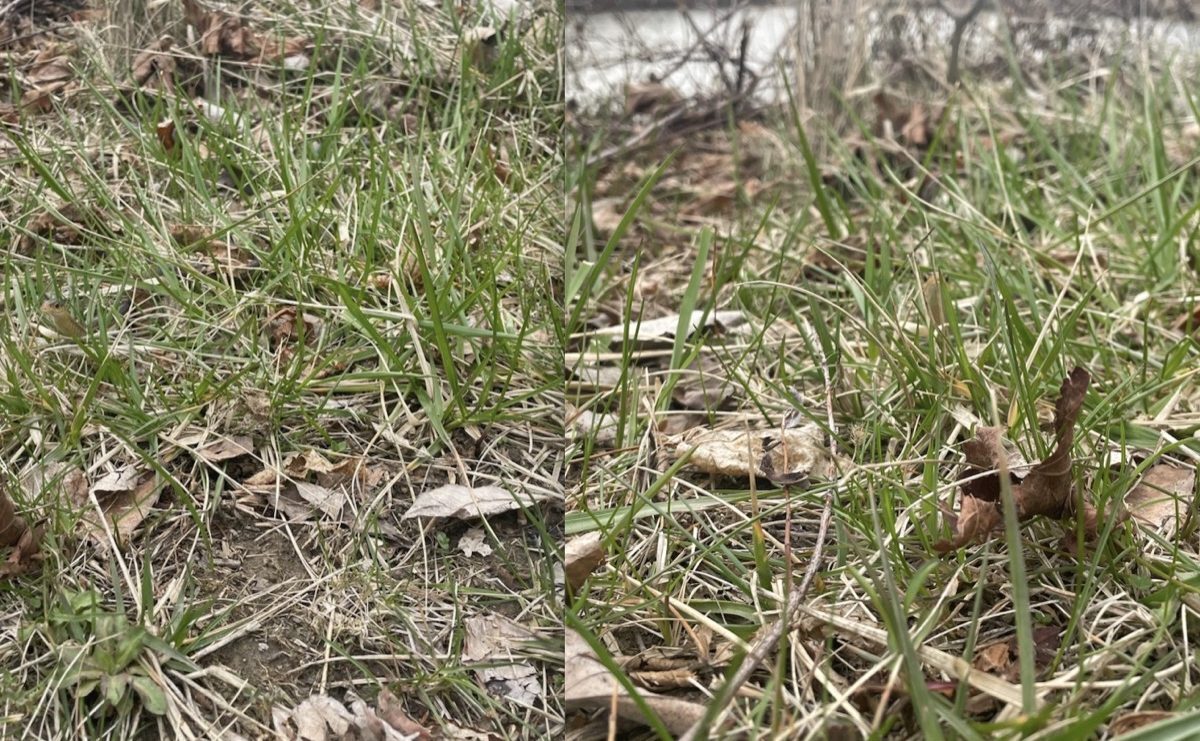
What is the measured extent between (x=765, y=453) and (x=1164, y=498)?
50cm

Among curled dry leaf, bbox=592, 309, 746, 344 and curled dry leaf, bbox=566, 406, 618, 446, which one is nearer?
curled dry leaf, bbox=566, 406, 618, 446

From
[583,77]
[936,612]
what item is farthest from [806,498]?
[583,77]

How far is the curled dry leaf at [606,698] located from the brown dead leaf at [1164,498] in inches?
23.9

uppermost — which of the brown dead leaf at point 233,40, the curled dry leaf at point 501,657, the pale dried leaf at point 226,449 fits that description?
the brown dead leaf at point 233,40

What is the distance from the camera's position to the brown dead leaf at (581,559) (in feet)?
4.02

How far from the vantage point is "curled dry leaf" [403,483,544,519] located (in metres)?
1.07

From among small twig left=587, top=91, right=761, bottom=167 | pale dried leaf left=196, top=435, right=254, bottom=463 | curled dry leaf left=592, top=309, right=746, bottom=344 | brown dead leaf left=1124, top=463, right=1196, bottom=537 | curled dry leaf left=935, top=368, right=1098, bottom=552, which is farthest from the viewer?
small twig left=587, top=91, right=761, bottom=167

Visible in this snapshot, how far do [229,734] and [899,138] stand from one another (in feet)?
7.63

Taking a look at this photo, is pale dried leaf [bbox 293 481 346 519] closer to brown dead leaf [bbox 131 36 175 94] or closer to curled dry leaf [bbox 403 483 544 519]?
curled dry leaf [bbox 403 483 544 519]

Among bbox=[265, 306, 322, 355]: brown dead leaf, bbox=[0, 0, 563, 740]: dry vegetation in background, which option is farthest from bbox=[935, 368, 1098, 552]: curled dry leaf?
bbox=[265, 306, 322, 355]: brown dead leaf

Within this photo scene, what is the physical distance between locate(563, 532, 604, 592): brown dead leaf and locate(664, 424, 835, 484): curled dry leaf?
0.24 metres

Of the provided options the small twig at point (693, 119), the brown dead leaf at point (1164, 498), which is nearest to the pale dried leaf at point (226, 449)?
the brown dead leaf at point (1164, 498)

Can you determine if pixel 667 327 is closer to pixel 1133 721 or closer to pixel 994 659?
pixel 994 659

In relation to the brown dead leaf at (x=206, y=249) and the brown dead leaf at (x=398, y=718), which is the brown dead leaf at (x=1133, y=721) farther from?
the brown dead leaf at (x=206, y=249)
